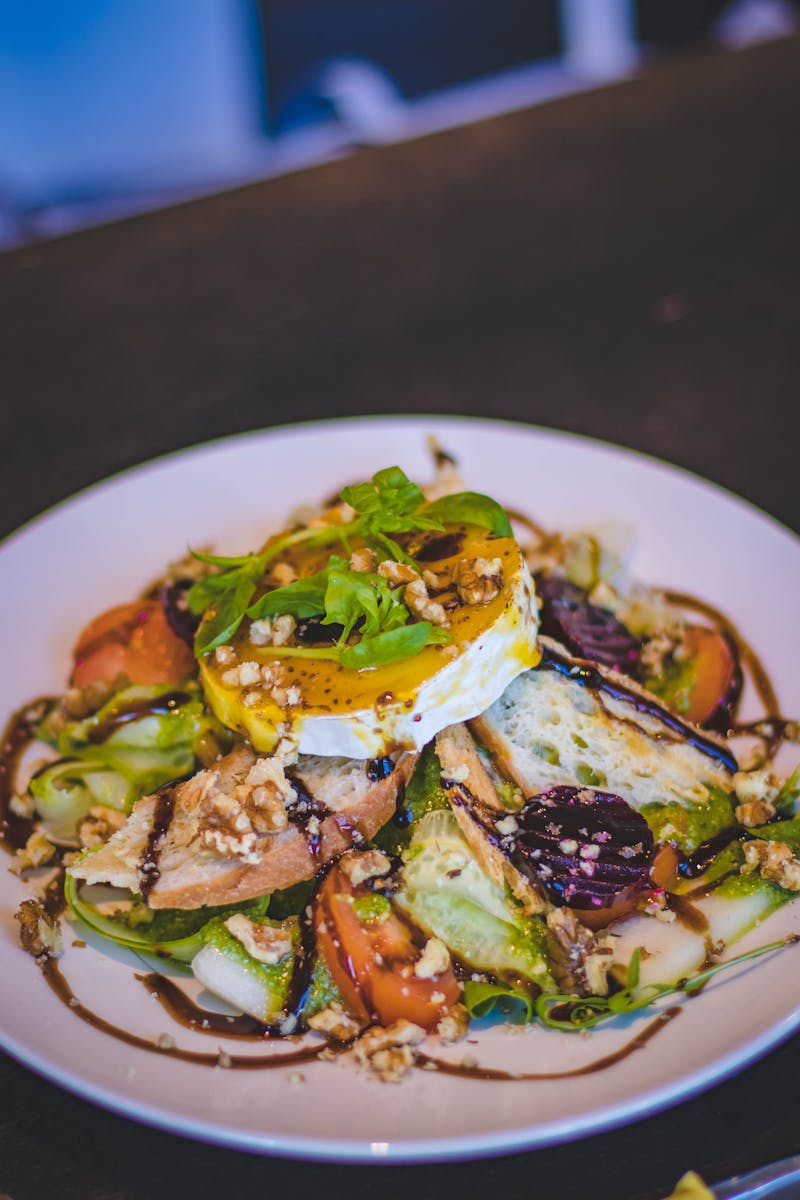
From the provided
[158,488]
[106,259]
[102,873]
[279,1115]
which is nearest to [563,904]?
[279,1115]

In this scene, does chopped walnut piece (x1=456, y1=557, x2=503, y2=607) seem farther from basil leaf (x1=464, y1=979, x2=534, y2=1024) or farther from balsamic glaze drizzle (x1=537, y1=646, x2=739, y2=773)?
basil leaf (x1=464, y1=979, x2=534, y2=1024)

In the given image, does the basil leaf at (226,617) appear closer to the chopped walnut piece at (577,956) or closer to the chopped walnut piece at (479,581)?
the chopped walnut piece at (479,581)

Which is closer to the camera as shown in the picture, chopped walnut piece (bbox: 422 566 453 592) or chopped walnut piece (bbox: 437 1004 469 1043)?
chopped walnut piece (bbox: 437 1004 469 1043)

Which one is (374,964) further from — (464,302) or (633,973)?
(464,302)

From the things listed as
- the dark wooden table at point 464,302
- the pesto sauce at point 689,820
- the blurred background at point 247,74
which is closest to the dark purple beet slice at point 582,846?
the pesto sauce at point 689,820

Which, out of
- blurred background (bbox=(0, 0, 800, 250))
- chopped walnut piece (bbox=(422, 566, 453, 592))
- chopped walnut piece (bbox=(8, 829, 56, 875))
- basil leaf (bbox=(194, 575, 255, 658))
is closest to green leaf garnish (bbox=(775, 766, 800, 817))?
chopped walnut piece (bbox=(422, 566, 453, 592))

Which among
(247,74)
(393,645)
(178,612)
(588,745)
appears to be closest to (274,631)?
(393,645)
